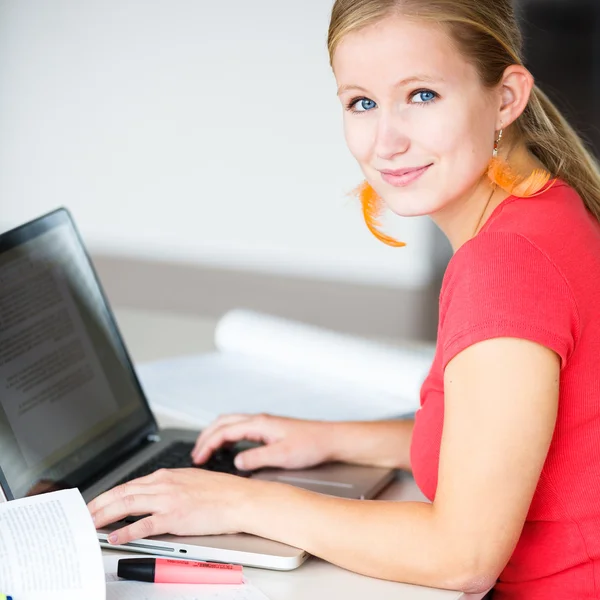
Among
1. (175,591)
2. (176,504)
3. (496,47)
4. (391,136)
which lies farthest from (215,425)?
(496,47)

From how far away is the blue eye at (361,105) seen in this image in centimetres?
109

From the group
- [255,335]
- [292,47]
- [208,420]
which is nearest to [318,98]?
[292,47]

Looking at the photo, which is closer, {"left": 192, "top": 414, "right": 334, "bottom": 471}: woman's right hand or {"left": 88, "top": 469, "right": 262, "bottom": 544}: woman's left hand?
{"left": 88, "top": 469, "right": 262, "bottom": 544}: woman's left hand

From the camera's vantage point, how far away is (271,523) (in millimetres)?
1062

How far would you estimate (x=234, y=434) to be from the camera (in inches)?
53.6

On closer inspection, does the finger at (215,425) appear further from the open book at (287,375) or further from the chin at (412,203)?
the chin at (412,203)

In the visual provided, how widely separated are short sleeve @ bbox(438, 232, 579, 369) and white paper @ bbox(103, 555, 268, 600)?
0.30 meters

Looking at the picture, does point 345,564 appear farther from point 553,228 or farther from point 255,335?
point 255,335

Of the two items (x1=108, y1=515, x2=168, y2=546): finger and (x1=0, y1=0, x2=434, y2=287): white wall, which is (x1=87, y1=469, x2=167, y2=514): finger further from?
(x1=0, y1=0, x2=434, y2=287): white wall

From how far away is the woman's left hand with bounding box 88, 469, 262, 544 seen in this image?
3.51 ft

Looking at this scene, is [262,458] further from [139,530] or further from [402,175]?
[402,175]

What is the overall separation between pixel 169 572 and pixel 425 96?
54 centimetres

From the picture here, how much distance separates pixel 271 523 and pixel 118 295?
3.65m

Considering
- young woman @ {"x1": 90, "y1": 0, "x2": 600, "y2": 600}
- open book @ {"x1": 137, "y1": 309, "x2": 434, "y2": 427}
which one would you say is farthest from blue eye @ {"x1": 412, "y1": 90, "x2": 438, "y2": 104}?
open book @ {"x1": 137, "y1": 309, "x2": 434, "y2": 427}
